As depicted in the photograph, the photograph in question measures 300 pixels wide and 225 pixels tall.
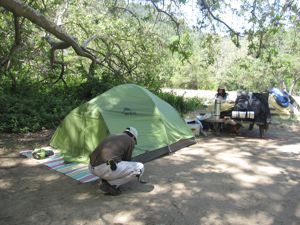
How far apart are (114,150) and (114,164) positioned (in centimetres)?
20

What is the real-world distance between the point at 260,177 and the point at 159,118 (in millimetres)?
2413

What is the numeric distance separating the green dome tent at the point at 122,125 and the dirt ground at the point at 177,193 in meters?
0.36

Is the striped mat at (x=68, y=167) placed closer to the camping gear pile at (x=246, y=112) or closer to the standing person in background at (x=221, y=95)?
the camping gear pile at (x=246, y=112)

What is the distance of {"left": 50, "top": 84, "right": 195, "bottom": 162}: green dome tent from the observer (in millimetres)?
7062

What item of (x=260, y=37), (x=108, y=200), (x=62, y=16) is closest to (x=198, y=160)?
(x=108, y=200)

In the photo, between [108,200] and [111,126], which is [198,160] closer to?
[111,126]

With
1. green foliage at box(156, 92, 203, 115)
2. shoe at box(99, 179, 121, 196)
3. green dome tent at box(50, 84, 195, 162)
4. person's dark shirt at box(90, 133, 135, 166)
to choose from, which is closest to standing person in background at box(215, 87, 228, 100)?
green dome tent at box(50, 84, 195, 162)

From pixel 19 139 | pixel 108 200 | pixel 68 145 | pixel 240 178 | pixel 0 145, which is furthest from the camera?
pixel 19 139

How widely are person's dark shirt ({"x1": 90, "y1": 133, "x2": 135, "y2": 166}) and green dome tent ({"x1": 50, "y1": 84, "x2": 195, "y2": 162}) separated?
1446mm

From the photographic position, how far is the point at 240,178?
19.7 ft

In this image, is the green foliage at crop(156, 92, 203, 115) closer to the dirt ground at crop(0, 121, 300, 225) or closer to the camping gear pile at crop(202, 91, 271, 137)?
the camping gear pile at crop(202, 91, 271, 137)

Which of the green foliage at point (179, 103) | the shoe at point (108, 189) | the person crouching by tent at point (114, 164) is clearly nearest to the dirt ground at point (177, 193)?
the shoe at point (108, 189)

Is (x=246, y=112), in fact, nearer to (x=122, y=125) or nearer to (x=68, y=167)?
(x=122, y=125)

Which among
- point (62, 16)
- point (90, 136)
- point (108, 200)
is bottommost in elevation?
point (108, 200)
